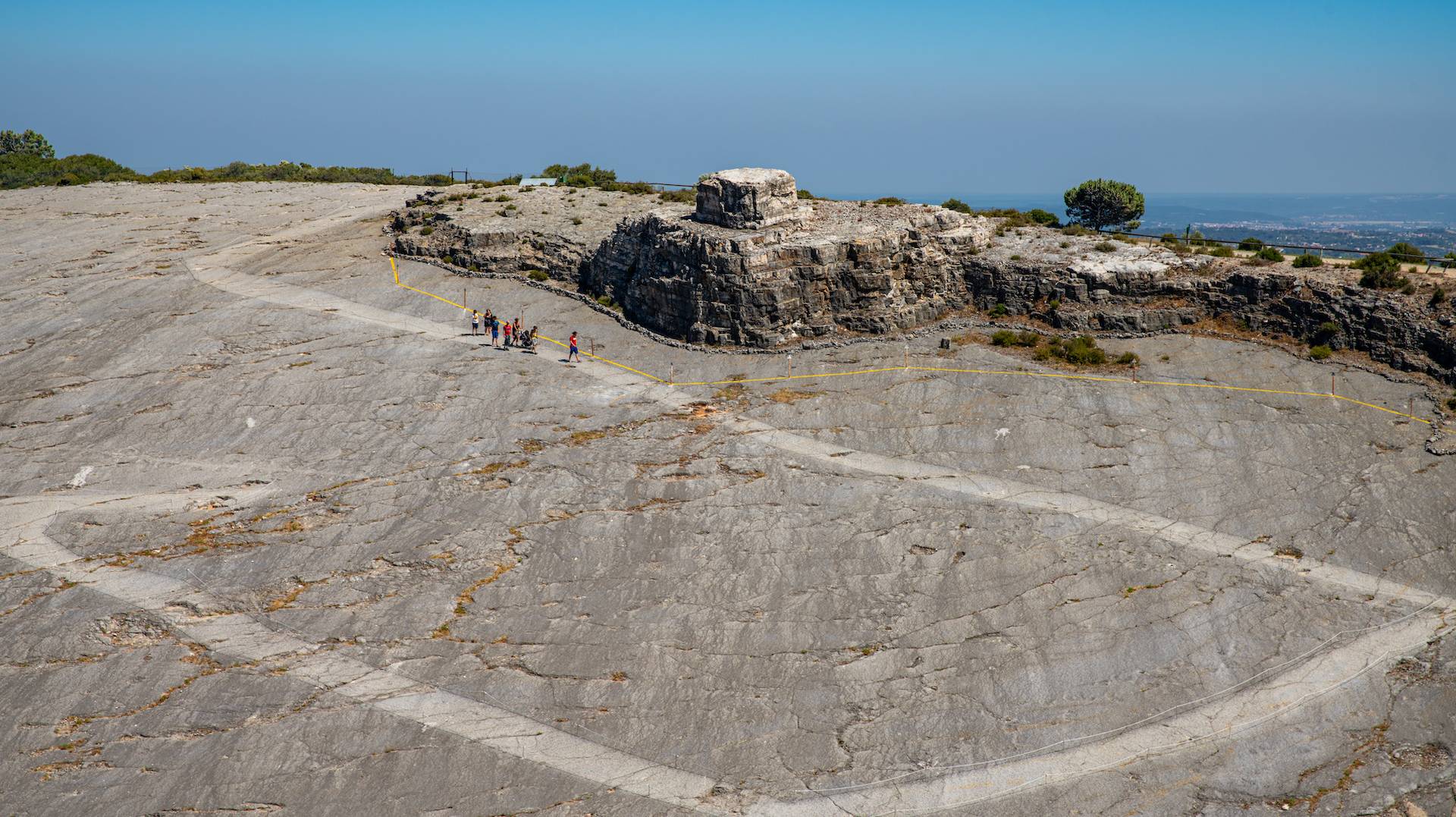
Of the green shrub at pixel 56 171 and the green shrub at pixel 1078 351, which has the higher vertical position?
the green shrub at pixel 56 171

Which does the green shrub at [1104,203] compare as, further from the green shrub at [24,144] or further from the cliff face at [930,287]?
the green shrub at [24,144]

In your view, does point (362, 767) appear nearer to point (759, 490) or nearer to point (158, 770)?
point (158, 770)

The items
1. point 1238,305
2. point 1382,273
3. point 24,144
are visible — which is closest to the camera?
point 1382,273

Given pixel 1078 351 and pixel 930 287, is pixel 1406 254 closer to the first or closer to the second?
pixel 1078 351

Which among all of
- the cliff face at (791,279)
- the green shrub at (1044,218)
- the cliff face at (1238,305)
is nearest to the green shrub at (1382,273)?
the cliff face at (1238,305)

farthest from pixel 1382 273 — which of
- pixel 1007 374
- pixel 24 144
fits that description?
pixel 24 144

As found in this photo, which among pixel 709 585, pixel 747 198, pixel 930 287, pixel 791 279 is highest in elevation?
pixel 747 198

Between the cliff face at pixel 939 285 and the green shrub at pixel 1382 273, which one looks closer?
the green shrub at pixel 1382 273

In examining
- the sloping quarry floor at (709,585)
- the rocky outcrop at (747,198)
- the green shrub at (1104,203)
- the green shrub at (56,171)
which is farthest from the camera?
the green shrub at (56,171)
